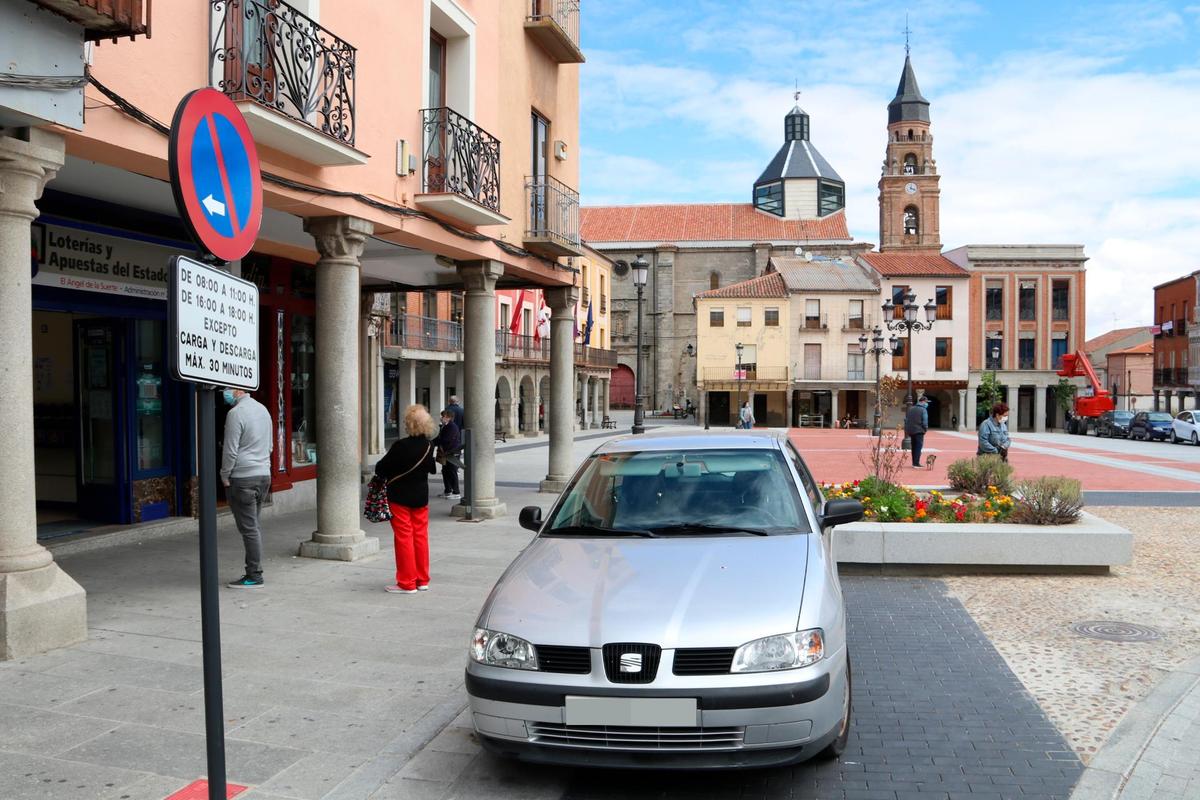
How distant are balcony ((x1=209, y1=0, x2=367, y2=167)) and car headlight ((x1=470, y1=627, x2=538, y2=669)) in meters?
4.97

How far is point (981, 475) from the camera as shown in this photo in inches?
454

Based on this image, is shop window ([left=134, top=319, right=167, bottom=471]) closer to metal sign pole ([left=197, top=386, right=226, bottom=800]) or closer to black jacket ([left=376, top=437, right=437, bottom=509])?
black jacket ([left=376, top=437, right=437, bottom=509])

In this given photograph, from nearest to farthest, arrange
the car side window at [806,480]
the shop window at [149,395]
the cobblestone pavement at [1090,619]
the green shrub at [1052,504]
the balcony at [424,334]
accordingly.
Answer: the cobblestone pavement at [1090,619], the car side window at [806,480], the green shrub at [1052,504], the shop window at [149,395], the balcony at [424,334]

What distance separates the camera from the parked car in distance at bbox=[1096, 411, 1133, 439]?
4953 cm

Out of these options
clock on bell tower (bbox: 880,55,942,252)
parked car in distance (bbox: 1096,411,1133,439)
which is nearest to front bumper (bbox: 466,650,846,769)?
parked car in distance (bbox: 1096,411,1133,439)

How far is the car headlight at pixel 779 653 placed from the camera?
3.95m

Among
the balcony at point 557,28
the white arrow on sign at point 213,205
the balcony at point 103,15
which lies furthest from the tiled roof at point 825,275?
the white arrow on sign at point 213,205

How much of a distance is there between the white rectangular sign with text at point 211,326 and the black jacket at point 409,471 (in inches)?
175

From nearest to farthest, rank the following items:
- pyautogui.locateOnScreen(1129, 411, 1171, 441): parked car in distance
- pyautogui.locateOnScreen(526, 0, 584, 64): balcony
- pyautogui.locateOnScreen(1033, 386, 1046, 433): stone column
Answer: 1. pyautogui.locateOnScreen(526, 0, 584, 64): balcony
2. pyautogui.locateOnScreen(1129, 411, 1171, 441): parked car in distance
3. pyautogui.locateOnScreen(1033, 386, 1046, 433): stone column

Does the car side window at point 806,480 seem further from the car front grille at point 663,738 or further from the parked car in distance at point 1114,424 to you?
the parked car in distance at point 1114,424

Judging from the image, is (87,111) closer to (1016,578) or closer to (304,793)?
(304,793)

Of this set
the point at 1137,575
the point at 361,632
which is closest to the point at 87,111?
the point at 361,632

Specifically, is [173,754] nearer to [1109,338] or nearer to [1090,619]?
[1090,619]

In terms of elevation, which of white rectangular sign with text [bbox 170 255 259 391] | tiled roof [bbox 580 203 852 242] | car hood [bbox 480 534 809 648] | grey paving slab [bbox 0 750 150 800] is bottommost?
grey paving slab [bbox 0 750 150 800]
